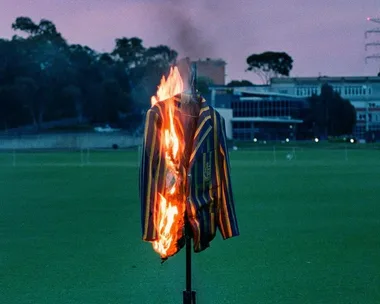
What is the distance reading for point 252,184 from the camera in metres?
27.4

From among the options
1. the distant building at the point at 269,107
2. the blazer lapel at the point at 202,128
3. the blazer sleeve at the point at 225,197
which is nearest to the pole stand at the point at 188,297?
the blazer sleeve at the point at 225,197

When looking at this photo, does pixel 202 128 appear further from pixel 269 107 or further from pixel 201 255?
pixel 269 107

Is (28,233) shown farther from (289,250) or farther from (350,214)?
(350,214)

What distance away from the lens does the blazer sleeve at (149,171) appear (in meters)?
5.90

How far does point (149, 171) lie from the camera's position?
5.93 meters

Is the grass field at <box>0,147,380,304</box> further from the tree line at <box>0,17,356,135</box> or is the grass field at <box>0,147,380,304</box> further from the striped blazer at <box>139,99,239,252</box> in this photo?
the tree line at <box>0,17,356,135</box>

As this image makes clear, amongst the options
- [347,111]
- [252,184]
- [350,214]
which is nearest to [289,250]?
[350,214]

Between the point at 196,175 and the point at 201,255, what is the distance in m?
5.97

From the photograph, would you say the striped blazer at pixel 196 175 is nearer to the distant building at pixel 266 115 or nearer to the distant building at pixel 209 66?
the distant building at pixel 209 66

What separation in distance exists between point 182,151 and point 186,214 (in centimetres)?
38

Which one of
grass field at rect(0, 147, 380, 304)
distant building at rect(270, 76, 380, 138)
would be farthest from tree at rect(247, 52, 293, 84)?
grass field at rect(0, 147, 380, 304)

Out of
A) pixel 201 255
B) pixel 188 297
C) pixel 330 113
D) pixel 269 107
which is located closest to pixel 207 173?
pixel 188 297

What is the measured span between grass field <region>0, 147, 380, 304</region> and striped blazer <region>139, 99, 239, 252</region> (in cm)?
291

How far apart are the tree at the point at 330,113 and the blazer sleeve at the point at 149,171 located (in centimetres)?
10037
